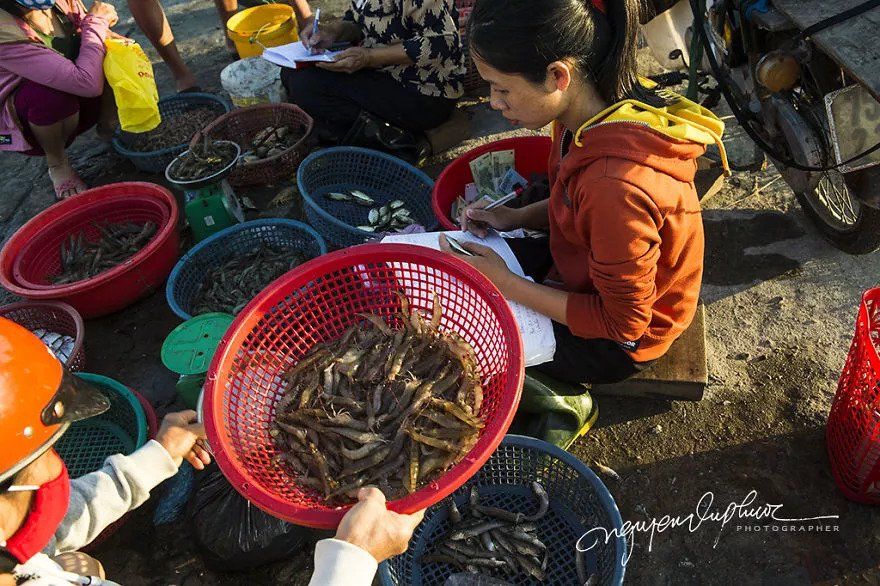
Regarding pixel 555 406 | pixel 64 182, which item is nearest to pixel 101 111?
pixel 64 182

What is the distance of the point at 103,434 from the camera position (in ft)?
12.0

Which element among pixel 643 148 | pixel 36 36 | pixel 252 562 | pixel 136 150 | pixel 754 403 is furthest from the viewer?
pixel 136 150

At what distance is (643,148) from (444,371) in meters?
1.20

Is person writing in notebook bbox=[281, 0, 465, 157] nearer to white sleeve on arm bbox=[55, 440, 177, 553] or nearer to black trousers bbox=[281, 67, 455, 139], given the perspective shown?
black trousers bbox=[281, 67, 455, 139]

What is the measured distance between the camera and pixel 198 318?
139 inches

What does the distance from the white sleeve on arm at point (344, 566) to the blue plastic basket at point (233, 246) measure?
8.41 ft

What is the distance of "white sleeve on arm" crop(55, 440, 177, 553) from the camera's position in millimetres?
2342

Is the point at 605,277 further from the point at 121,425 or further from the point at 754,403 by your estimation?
the point at 121,425

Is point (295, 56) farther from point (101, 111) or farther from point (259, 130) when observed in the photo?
point (101, 111)

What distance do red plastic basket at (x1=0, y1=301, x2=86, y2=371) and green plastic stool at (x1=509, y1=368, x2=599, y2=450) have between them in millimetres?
2828

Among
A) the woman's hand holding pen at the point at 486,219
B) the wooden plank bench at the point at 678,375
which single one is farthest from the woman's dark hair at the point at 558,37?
the wooden plank bench at the point at 678,375

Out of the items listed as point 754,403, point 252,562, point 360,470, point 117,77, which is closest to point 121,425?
point 252,562

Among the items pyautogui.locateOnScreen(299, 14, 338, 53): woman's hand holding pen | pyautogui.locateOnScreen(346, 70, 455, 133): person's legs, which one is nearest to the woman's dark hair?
pyautogui.locateOnScreen(346, 70, 455, 133): person's legs

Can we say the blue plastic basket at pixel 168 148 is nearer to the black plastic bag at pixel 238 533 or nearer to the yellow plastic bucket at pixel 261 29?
the yellow plastic bucket at pixel 261 29
